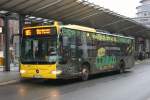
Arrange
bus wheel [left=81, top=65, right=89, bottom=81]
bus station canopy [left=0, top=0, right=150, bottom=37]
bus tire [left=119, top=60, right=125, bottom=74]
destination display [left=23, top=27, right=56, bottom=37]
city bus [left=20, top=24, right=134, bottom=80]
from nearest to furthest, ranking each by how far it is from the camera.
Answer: city bus [left=20, top=24, right=134, bottom=80]
destination display [left=23, top=27, right=56, bottom=37]
bus wheel [left=81, top=65, right=89, bottom=81]
bus station canopy [left=0, top=0, right=150, bottom=37]
bus tire [left=119, top=60, right=125, bottom=74]

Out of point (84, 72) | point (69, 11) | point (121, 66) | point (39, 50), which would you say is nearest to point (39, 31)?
point (39, 50)

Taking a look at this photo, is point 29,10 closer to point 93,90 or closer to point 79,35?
point 79,35

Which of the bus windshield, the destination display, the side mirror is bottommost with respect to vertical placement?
the side mirror

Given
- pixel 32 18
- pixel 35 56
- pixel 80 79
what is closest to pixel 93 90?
pixel 35 56

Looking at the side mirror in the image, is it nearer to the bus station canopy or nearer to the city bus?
the city bus

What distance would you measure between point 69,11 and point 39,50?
8.06 m

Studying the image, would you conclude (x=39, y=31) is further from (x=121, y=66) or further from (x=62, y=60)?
(x=121, y=66)

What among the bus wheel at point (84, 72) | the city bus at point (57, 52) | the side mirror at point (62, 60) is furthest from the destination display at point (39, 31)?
the bus wheel at point (84, 72)

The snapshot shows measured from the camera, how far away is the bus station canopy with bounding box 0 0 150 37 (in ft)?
70.2

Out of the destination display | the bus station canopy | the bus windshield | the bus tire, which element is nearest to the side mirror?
the bus windshield

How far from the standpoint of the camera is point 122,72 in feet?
87.8

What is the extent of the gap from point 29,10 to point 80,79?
15.9 ft

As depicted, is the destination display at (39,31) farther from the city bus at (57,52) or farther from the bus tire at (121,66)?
the bus tire at (121,66)

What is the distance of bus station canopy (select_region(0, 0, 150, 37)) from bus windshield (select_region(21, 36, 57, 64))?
292 centimetres
